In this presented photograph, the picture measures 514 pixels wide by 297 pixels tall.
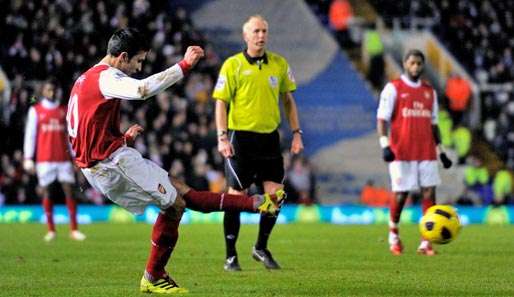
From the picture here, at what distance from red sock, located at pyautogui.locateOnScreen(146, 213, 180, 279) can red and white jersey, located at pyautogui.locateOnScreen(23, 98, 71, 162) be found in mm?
9123

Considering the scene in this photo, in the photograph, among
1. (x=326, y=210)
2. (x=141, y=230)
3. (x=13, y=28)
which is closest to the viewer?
(x=141, y=230)

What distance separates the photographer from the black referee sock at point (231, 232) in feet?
42.3

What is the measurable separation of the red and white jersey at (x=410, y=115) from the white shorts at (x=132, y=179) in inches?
232

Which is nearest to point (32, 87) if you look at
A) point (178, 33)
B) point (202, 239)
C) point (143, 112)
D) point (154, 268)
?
point (143, 112)

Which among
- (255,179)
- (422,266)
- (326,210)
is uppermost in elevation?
(255,179)

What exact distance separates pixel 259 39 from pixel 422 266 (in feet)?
9.43

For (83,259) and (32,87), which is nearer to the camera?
(83,259)

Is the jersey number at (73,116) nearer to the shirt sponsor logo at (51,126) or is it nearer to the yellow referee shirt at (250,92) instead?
the yellow referee shirt at (250,92)

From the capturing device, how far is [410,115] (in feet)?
51.0

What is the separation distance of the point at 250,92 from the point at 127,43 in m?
3.12

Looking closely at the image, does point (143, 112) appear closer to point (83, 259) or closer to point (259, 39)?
point (83, 259)

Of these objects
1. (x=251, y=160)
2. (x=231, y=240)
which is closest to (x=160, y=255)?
(x=231, y=240)

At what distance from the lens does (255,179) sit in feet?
42.9

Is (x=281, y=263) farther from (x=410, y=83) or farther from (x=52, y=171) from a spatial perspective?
(x=52, y=171)
